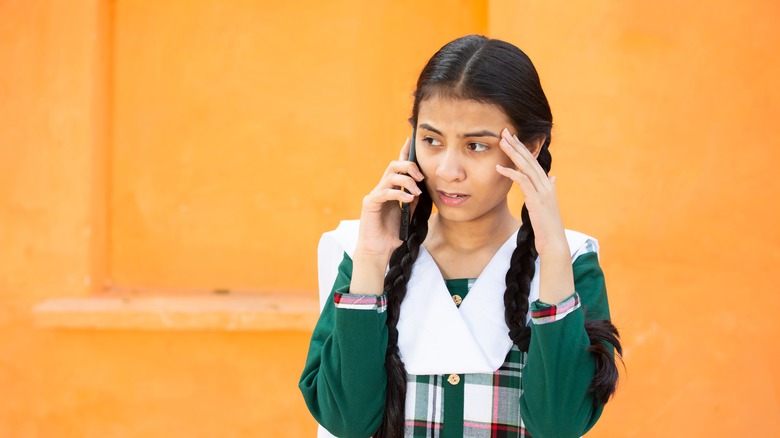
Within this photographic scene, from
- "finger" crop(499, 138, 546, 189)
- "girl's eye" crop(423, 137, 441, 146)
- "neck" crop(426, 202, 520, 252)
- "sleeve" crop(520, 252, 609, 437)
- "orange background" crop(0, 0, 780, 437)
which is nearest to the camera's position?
"sleeve" crop(520, 252, 609, 437)

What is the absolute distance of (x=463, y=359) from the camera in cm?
192

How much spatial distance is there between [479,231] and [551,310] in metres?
0.40

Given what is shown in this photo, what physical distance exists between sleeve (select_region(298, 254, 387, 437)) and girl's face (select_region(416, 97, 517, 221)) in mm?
293

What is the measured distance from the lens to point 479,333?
6.49 ft

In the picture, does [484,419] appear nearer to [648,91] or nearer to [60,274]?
[648,91]

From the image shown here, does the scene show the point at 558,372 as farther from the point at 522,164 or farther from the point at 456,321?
the point at 522,164

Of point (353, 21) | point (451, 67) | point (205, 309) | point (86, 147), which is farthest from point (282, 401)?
point (451, 67)

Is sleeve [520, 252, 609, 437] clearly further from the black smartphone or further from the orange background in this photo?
the orange background

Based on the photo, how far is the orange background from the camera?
12.0ft

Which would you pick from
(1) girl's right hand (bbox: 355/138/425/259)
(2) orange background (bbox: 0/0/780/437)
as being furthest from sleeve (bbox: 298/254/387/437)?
(2) orange background (bbox: 0/0/780/437)

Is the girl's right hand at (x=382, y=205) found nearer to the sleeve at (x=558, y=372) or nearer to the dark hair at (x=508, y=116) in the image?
the dark hair at (x=508, y=116)

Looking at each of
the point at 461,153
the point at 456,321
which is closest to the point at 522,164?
the point at 461,153

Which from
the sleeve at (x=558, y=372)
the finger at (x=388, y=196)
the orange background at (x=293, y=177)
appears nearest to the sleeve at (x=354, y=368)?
the finger at (x=388, y=196)

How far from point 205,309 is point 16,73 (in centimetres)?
146
